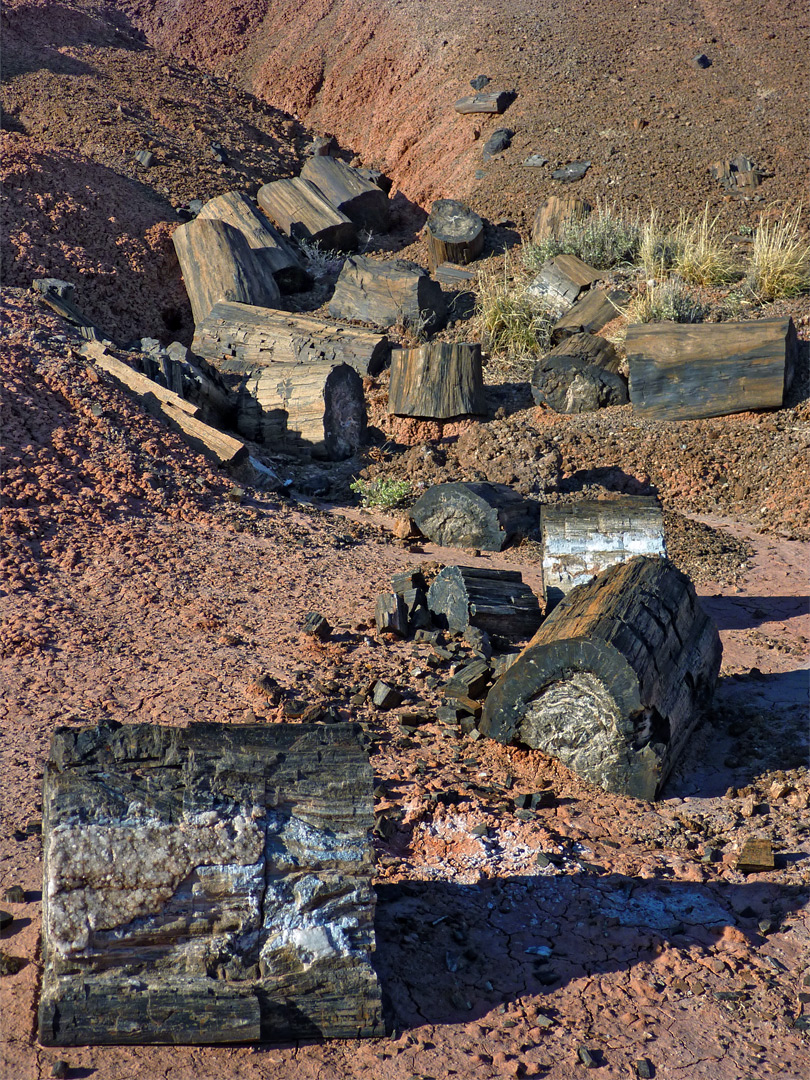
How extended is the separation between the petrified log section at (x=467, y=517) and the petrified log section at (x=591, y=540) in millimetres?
1051

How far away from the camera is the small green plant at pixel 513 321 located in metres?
9.41

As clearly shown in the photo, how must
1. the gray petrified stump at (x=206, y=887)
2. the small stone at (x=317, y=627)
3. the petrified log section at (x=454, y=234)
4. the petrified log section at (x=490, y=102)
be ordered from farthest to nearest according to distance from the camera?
the petrified log section at (x=490, y=102) < the petrified log section at (x=454, y=234) < the small stone at (x=317, y=627) < the gray petrified stump at (x=206, y=887)

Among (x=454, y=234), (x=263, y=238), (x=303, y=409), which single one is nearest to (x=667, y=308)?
(x=303, y=409)

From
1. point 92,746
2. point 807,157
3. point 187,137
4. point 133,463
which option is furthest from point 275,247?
point 92,746

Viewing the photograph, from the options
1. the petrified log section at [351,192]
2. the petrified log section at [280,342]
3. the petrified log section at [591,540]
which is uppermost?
the petrified log section at [351,192]

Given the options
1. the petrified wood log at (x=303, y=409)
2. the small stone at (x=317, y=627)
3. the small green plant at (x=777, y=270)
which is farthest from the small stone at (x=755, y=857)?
the small green plant at (x=777, y=270)

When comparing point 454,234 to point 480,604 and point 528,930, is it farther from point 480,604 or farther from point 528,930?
point 528,930

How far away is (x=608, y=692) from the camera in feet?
11.0

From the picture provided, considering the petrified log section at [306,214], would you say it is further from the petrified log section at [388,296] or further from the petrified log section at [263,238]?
the petrified log section at [388,296]

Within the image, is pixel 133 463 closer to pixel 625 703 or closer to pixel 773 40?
pixel 625 703

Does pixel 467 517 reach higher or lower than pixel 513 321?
lower

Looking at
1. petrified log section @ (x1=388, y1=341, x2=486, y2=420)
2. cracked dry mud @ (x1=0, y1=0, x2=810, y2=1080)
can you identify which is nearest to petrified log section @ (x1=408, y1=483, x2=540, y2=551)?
cracked dry mud @ (x1=0, y1=0, x2=810, y2=1080)

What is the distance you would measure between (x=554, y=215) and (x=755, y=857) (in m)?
9.82

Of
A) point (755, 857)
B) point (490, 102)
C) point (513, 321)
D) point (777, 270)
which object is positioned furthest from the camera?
point (490, 102)
